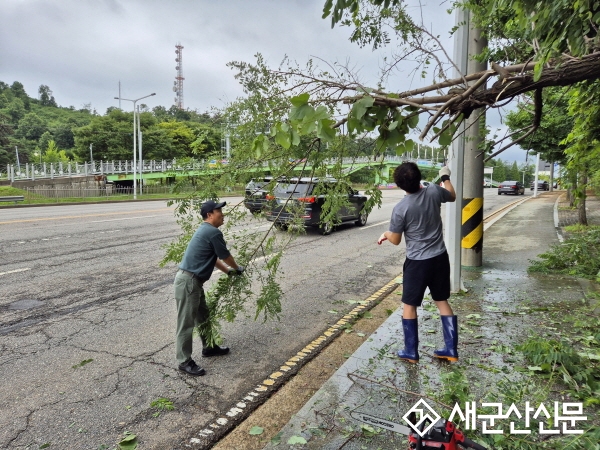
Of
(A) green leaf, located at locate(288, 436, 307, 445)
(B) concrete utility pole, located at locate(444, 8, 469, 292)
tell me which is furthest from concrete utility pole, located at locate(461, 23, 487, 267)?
(A) green leaf, located at locate(288, 436, 307, 445)

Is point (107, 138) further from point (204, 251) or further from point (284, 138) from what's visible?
point (284, 138)

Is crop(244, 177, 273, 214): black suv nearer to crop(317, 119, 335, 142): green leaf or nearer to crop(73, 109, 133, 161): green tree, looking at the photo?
crop(317, 119, 335, 142): green leaf

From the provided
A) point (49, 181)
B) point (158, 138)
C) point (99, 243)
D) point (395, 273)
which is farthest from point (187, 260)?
point (158, 138)

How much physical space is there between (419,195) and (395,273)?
4486 mm

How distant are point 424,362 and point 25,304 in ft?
17.2

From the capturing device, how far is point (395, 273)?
8227mm

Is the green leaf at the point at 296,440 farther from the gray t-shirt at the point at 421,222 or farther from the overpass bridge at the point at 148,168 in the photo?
the overpass bridge at the point at 148,168

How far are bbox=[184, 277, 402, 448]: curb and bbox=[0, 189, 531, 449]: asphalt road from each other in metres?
0.08

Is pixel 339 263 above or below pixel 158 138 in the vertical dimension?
below

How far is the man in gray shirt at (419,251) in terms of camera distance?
3924 mm

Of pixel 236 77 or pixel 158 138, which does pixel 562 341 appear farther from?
pixel 158 138

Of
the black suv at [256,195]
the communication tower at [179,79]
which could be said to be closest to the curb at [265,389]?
the black suv at [256,195]

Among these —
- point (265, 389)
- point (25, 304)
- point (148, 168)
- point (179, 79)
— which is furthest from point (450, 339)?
point (179, 79)

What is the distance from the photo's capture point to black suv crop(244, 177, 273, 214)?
186 inches
